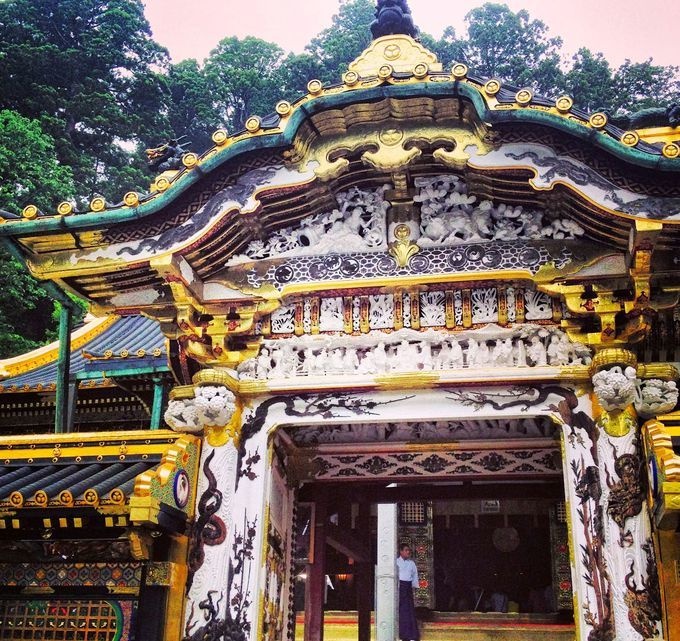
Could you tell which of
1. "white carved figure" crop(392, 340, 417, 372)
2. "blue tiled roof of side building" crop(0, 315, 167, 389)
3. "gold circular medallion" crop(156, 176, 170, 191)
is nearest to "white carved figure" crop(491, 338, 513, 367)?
"white carved figure" crop(392, 340, 417, 372)

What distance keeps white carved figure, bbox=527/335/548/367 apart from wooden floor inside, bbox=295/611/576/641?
9.52 m

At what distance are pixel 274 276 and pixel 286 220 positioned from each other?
21.8 inches

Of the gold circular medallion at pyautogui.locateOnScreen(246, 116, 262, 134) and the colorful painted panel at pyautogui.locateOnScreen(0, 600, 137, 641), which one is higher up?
the gold circular medallion at pyautogui.locateOnScreen(246, 116, 262, 134)

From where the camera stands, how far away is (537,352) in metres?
6.66

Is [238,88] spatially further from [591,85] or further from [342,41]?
[591,85]

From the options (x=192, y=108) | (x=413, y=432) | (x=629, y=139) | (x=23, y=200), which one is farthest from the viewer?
(x=192, y=108)

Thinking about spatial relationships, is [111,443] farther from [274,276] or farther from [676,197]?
[676,197]

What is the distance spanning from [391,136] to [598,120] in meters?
1.75

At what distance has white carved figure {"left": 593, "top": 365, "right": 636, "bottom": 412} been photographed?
6.05 m

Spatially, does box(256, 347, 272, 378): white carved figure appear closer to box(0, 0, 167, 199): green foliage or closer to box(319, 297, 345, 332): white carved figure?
box(319, 297, 345, 332): white carved figure

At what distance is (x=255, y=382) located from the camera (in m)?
6.99

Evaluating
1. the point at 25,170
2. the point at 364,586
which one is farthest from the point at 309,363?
the point at 25,170

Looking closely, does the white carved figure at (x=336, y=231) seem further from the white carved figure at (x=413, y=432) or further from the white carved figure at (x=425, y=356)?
the white carved figure at (x=413, y=432)

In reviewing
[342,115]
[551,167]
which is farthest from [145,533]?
[551,167]
